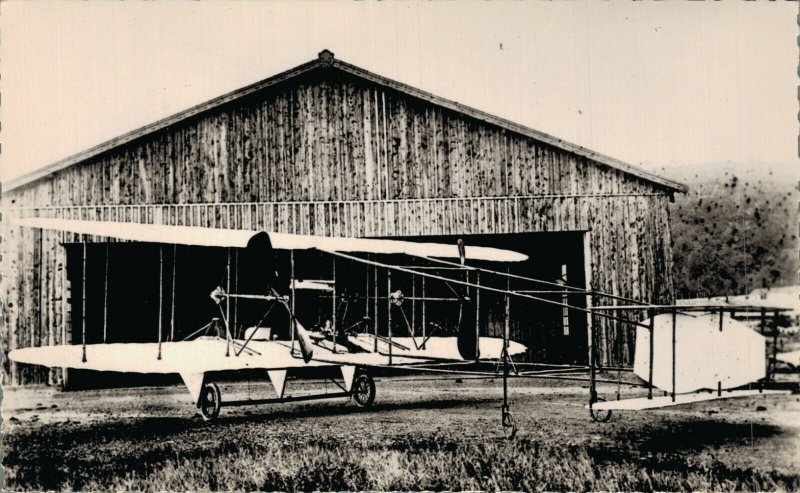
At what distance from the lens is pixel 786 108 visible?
29.5 ft

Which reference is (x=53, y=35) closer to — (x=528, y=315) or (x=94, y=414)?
(x=94, y=414)

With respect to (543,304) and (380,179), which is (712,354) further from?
(380,179)

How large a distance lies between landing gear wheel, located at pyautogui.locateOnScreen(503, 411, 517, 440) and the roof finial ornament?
881 centimetres

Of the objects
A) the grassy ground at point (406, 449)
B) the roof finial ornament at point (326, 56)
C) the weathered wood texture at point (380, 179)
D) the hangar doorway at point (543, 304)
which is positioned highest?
the roof finial ornament at point (326, 56)

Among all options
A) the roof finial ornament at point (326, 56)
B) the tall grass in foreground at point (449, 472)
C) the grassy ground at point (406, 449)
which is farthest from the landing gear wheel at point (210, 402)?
the roof finial ornament at point (326, 56)

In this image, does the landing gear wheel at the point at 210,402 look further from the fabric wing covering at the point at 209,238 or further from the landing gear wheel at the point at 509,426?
the landing gear wheel at the point at 509,426

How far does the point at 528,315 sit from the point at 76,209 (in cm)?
1115

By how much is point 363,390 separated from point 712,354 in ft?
18.4

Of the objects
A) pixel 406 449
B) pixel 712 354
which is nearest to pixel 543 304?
pixel 712 354

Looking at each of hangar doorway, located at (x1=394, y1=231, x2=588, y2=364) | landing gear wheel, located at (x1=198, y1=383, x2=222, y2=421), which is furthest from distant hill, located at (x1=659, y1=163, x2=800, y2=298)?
landing gear wheel, located at (x1=198, y1=383, x2=222, y2=421)

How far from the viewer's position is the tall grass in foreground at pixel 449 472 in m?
7.42

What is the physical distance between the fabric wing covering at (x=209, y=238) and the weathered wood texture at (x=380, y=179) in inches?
91.9

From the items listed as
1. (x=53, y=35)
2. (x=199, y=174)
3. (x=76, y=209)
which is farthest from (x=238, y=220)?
(x=53, y=35)

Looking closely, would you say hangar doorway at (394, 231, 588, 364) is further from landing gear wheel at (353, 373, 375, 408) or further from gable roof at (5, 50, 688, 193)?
landing gear wheel at (353, 373, 375, 408)
